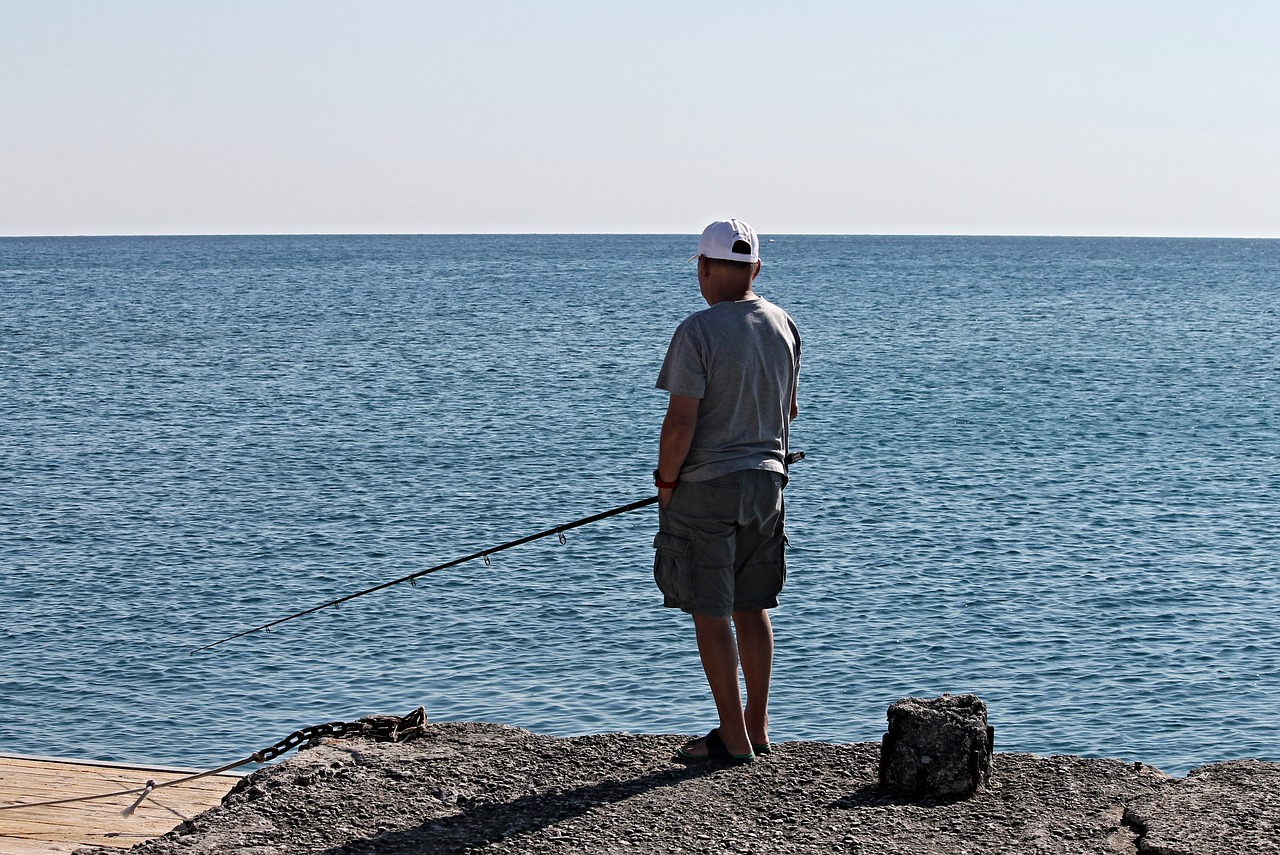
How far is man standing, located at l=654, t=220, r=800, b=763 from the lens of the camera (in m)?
4.47

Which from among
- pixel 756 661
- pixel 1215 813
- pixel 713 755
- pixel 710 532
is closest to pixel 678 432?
pixel 710 532

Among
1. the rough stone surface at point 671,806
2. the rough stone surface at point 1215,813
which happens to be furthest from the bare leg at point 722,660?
the rough stone surface at point 1215,813

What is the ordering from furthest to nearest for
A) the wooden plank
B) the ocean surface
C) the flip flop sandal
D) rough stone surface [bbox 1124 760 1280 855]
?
the ocean surface < the wooden plank < the flip flop sandal < rough stone surface [bbox 1124 760 1280 855]

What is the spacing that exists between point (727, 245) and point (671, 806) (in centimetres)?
178

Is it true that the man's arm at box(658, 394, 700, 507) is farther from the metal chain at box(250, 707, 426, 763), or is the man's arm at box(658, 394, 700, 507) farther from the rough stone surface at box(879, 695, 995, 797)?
the metal chain at box(250, 707, 426, 763)

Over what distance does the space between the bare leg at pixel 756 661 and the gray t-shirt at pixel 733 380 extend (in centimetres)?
55

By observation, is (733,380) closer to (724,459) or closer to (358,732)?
(724,459)

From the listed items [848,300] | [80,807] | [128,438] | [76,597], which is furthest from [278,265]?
[80,807]

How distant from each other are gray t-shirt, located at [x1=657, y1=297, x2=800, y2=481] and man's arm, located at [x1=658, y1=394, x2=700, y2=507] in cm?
4

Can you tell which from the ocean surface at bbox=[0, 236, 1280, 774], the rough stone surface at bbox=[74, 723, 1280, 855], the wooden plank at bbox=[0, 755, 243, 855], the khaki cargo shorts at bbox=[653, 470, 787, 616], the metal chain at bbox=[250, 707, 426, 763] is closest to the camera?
the rough stone surface at bbox=[74, 723, 1280, 855]

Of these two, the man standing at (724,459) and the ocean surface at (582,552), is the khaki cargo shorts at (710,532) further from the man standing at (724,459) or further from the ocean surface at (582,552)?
the ocean surface at (582,552)

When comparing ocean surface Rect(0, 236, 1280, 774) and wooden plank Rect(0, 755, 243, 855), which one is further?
ocean surface Rect(0, 236, 1280, 774)

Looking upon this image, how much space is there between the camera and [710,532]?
15.0ft

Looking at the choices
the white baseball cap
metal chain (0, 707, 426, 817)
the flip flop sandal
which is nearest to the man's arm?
the white baseball cap
